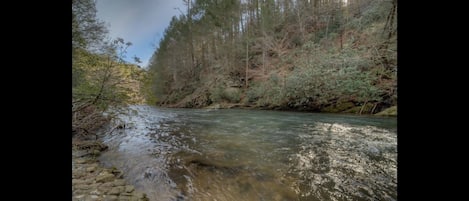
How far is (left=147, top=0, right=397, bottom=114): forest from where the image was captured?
985 centimetres

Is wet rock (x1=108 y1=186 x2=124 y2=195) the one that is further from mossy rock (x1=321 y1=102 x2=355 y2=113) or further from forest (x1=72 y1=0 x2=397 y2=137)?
mossy rock (x1=321 y1=102 x2=355 y2=113)

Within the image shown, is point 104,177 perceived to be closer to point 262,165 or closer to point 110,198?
point 110,198

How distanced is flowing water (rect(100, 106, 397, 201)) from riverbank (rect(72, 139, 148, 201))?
0.21 m

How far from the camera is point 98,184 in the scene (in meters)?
2.90

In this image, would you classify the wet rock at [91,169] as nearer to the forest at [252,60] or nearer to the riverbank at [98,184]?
the riverbank at [98,184]

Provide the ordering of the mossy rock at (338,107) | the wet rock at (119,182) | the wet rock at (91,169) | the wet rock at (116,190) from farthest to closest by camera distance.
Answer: the mossy rock at (338,107) < the wet rock at (91,169) < the wet rock at (119,182) < the wet rock at (116,190)

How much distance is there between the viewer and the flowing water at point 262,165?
2.89m

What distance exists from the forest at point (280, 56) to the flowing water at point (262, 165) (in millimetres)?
1679

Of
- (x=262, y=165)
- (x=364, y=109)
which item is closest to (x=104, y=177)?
(x=262, y=165)

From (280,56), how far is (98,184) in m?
14.5

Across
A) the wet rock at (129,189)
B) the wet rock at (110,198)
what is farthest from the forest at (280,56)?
the wet rock at (110,198)

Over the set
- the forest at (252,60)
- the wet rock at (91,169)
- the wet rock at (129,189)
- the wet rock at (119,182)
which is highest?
the forest at (252,60)

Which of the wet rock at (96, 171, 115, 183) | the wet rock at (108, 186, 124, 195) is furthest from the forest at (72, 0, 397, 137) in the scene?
the wet rock at (108, 186, 124, 195)
